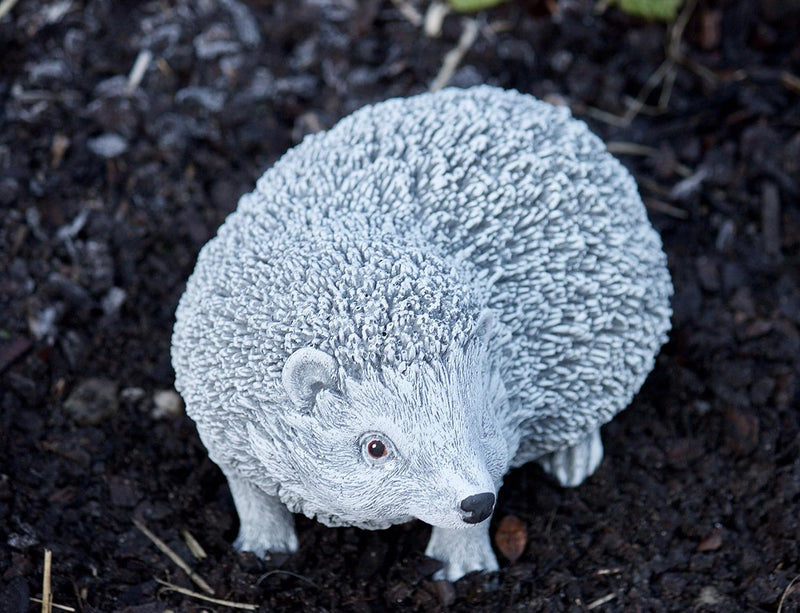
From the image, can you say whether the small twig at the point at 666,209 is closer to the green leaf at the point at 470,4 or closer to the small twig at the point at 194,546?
the green leaf at the point at 470,4

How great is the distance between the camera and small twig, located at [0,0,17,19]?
172 inches

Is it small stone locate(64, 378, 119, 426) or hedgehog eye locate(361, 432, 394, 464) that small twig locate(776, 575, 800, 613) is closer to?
hedgehog eye locate(361, 432, 394, 464)

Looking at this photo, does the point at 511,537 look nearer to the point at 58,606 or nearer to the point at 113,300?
the point at 58,606

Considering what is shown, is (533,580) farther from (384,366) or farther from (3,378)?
(3,378)

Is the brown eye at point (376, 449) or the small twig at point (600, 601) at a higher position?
the brown eye at point (376, 449)

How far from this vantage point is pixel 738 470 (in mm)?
3574

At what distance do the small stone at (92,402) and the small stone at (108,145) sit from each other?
1.05 m

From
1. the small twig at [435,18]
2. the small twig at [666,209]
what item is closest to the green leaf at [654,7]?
the small twig at [435,18]

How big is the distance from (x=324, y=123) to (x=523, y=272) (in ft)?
5.70

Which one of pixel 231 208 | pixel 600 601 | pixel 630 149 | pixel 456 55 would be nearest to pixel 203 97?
pixel 231 208

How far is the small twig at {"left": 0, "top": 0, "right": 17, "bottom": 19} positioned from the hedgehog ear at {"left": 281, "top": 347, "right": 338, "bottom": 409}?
8.91ft

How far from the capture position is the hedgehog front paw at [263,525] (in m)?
3.20

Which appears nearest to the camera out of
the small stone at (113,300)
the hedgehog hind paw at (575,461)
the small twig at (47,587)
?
the small twig at (47,587)

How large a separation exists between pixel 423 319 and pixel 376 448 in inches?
14.2
